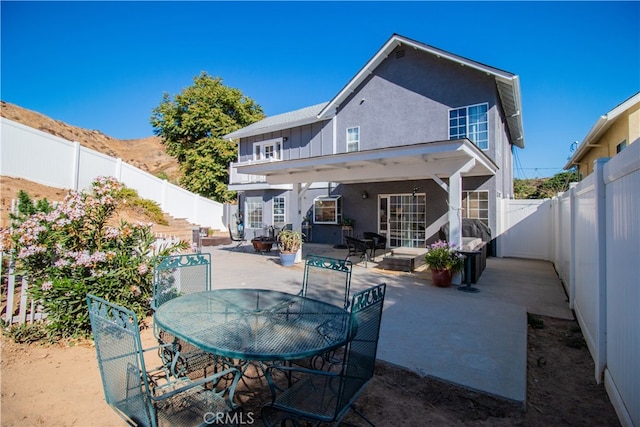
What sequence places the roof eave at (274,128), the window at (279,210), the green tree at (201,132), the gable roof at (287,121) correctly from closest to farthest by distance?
the roof eave at (274,128) < the gable roof at (287,121) < the window at (279,210) < the green tree at (201,132)

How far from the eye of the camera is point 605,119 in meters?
7.92

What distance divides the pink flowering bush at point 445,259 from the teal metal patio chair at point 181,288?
484 centimetres

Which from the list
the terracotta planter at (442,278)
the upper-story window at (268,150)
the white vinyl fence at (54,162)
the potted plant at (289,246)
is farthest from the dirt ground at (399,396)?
the upper-story window at (268,150)

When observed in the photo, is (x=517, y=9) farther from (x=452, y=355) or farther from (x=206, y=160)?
(x=206, y=160)

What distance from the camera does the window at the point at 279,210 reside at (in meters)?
16.0

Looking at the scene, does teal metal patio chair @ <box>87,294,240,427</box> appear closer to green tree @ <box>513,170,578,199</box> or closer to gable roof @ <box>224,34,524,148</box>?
gable roof @ <box>224,34,524,148</box>

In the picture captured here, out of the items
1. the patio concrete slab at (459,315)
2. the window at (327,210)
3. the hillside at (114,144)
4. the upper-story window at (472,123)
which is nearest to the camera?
the patio concrete slab at (459,315)

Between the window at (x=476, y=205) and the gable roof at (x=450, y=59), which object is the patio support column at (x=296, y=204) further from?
the window at (x=476, y=205)

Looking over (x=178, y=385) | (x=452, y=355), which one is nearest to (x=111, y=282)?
(x=178, y=385)

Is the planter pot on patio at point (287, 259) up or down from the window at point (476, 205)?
down

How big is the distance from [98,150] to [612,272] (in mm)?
51412

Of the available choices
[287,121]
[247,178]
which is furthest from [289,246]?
[287,121]

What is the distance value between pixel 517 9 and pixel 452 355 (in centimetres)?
844

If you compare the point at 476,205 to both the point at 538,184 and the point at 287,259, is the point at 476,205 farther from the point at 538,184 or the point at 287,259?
the point at 538,184
